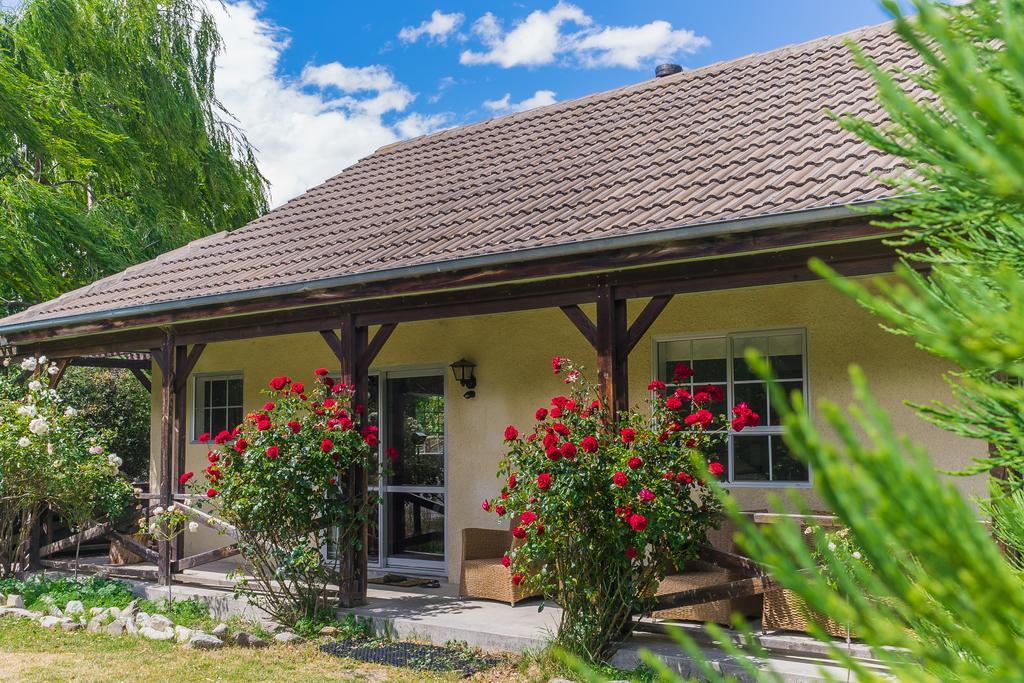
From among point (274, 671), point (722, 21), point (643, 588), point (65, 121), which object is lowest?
point (274, 671)

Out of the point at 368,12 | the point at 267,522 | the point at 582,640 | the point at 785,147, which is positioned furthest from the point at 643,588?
the point at 368,12

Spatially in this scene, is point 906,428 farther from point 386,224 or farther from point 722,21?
point 722,21

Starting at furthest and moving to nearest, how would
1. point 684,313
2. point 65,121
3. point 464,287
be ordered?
point 65,121 < point 684,313 < point 464,287

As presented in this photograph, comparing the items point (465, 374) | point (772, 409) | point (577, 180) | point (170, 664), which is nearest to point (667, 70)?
point (577, 180)

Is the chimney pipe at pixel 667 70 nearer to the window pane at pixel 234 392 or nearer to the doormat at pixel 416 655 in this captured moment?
the window pane at pixel 234 392

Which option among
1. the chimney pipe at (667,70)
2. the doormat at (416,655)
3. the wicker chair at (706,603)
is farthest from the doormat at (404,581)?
the chimney pipe at (667,70)

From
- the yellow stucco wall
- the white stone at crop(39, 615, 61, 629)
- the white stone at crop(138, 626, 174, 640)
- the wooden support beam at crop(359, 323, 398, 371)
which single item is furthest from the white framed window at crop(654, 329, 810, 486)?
the white stone at crop(39, 615, 61, 629)

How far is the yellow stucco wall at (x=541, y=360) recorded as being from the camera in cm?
698

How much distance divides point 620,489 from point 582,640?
3.30 ft

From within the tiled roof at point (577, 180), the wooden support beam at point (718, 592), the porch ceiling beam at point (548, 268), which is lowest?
the wooden support beam at point (718, 592)

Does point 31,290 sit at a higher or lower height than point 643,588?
higher

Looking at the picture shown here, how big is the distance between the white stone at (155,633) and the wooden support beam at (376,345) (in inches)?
101

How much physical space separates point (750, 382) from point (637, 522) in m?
2.58

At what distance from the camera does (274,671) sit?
6559mm
